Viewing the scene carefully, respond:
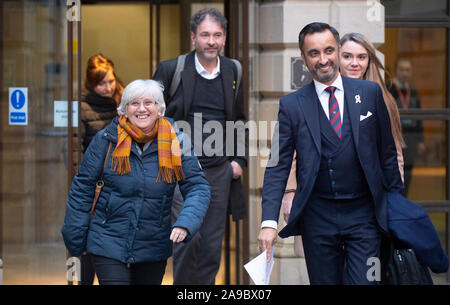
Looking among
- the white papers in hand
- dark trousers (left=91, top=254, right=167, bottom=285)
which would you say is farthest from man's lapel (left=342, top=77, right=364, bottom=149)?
dark trousers (left=91, top=254, right=167, bottom=285)

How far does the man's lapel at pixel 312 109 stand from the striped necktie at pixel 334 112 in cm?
7

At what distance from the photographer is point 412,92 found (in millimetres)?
7867

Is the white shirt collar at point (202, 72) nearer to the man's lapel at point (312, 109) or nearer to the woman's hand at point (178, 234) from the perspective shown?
the man's lapel at point (312, 109)

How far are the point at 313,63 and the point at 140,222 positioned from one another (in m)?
1.24

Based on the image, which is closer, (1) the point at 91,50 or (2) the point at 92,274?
(2) the point at 92,274

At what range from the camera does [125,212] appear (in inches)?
178

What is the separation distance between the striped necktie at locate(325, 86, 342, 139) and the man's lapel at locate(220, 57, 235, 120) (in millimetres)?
1692

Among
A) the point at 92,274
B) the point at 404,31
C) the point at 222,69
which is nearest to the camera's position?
the point at 222,69

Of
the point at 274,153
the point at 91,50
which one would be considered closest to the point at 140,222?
the point at 274,153

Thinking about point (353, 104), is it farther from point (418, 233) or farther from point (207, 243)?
point (207, 243)

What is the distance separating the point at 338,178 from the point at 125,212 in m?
1.14

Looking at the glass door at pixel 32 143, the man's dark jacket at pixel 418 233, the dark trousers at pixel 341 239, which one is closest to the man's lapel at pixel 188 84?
the glass door at pixel 32 143

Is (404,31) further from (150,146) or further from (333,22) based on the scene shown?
(150,146)

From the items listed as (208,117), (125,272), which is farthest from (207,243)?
(125,272)
